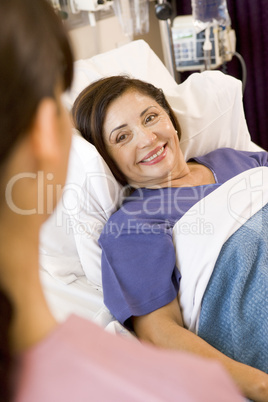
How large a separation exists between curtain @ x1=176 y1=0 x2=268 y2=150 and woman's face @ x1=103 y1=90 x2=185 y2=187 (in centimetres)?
148

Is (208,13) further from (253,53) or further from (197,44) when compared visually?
(253,53)

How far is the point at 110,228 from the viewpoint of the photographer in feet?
4.73

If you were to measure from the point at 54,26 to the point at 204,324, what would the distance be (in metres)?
1.00

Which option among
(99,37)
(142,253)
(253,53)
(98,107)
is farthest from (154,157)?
(253,53)

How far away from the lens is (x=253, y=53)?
2.85 m

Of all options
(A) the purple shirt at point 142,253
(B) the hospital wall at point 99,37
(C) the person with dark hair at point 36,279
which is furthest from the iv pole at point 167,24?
(C) the person with dark hair at point 36,279

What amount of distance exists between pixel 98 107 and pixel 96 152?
0.57ft

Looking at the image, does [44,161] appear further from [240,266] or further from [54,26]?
[240,266]

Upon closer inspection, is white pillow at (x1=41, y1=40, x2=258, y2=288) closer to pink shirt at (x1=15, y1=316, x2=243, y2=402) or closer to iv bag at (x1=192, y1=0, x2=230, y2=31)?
iv bag at (x1=192, y1=0, x2=230, y2=31)

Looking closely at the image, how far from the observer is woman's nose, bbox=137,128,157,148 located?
1.57m

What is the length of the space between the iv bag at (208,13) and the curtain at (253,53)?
0.57 meters

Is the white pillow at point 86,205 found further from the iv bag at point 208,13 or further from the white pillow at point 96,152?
the iv bag at point 208,13

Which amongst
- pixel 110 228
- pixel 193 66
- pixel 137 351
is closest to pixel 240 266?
pixel 110 228

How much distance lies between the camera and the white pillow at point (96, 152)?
58.9 inches
